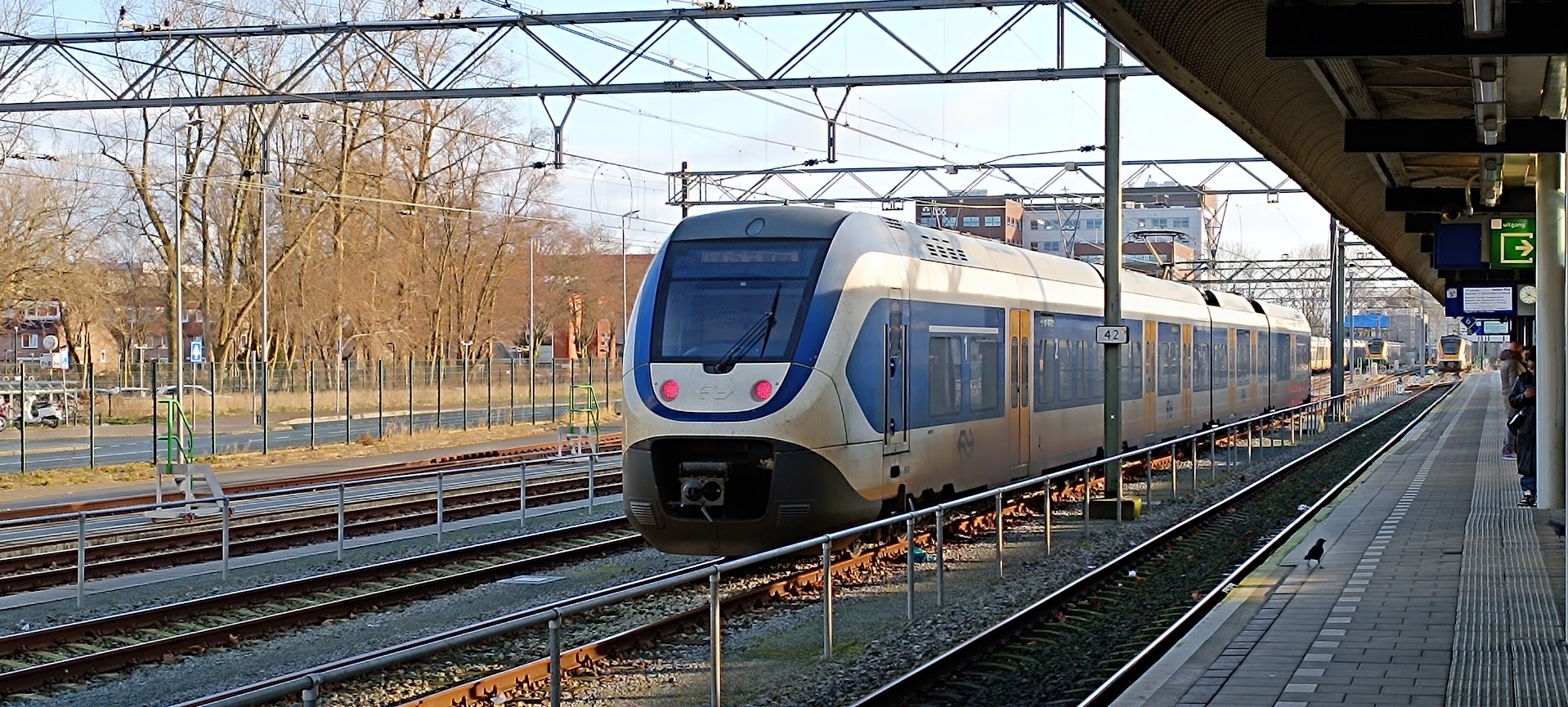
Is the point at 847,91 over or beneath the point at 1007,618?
over

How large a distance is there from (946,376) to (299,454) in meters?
23.2

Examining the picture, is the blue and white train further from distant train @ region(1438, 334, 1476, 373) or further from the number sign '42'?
distant train @ region(1438, 334, 1476, 373)

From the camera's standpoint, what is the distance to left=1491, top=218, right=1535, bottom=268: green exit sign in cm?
2150

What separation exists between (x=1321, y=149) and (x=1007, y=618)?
265 inches

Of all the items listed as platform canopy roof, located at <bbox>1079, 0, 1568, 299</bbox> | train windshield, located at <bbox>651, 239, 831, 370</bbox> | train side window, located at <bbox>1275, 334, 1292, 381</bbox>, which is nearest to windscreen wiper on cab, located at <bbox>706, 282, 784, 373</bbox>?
train windshield, located at <bbox>651, 239, 831, 370</bbox>

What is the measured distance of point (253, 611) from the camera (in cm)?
1408

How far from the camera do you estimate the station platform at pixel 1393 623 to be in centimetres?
927

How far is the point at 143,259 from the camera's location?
57406 mm

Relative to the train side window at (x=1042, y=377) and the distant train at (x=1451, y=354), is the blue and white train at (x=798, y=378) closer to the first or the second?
the train side window at (x=1042, y=377)

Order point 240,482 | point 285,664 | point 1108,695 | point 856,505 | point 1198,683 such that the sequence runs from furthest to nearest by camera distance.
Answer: point 240,482, point 856,505, point 285,664, point 1108,695, point 1198,683

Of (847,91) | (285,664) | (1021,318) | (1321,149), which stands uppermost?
(847,91)

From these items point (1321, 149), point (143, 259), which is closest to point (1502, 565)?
point (1321, 149)

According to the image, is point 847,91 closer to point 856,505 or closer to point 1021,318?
point 1021,318

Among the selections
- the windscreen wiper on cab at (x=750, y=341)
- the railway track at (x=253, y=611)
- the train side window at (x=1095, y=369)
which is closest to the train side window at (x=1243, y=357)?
the train side window at (x=1095, y=369)
